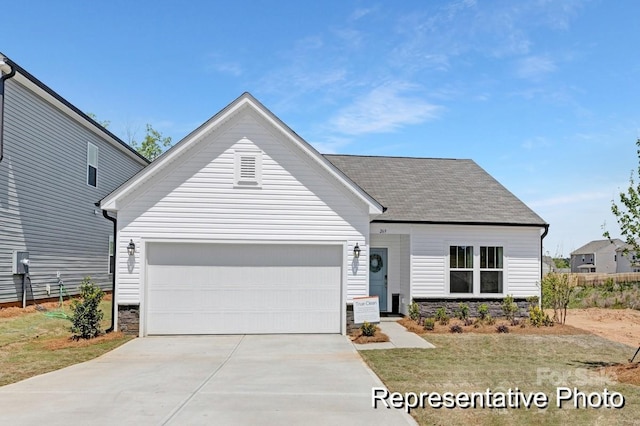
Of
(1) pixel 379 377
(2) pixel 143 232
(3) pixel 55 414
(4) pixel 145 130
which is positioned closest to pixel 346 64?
(2) pixel 143 232

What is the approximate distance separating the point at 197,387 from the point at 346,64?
38.3 feet

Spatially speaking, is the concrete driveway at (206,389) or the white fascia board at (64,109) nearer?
the concrete driveway at (206,389)

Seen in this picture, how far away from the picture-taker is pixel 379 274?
1698cm

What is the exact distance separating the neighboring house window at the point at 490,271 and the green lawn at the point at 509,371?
328 centimetres

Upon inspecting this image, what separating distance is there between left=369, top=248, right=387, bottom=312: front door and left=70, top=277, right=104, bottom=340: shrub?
343 inches

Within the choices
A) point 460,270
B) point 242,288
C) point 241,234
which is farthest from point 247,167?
point 460,270

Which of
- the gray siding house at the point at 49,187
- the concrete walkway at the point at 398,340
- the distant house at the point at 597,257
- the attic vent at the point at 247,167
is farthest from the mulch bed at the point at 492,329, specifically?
the distant house at the point at 597,257

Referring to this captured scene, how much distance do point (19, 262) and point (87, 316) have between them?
6160 millimetres

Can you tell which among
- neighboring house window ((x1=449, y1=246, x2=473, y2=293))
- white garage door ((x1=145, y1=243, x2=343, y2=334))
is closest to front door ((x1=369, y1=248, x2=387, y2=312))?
neighboring house window ((x1=449, y1=246, x2=473, y2=293))

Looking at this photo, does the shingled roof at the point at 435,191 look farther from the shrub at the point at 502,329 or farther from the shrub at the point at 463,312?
the shrub at the point at 502,329

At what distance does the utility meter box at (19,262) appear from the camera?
1611cm

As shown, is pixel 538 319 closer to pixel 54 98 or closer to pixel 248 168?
pixel 248 168

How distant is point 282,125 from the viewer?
1320 cm

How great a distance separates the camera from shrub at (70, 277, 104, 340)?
11930 mm
